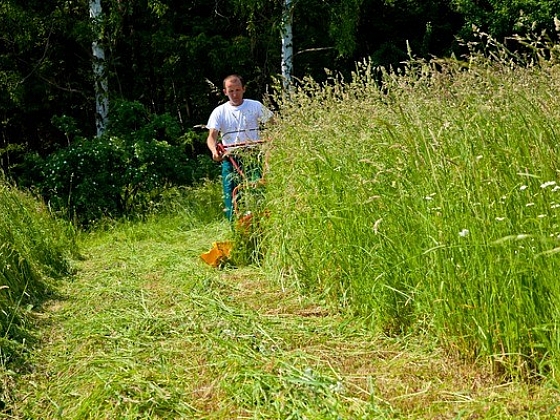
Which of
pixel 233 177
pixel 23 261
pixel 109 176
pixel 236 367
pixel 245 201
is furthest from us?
pixel 109 176

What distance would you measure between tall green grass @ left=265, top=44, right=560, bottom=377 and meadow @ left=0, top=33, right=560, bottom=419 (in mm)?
11

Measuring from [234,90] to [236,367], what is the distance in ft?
13.3

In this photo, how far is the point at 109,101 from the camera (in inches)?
499

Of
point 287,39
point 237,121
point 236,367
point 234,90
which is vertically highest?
point 287,39

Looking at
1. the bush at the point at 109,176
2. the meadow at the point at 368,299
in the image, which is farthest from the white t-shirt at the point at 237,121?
the bush at the point at 109,176

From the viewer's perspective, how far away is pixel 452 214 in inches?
125

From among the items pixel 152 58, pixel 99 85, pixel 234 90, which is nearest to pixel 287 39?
pixel 99 85

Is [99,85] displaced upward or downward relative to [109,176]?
upward

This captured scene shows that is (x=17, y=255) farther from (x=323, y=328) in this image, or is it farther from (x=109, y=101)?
(x=109, y=101)

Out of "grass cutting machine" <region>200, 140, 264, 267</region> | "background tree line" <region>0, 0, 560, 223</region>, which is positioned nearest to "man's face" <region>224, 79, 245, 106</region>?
"grass cutting machine" <region>200, 140, 264, 267</region>

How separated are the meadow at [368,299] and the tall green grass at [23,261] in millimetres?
23

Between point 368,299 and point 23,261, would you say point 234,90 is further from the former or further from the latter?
point 368,299

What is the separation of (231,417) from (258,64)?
13273 mm

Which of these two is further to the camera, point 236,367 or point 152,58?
point 152,58
